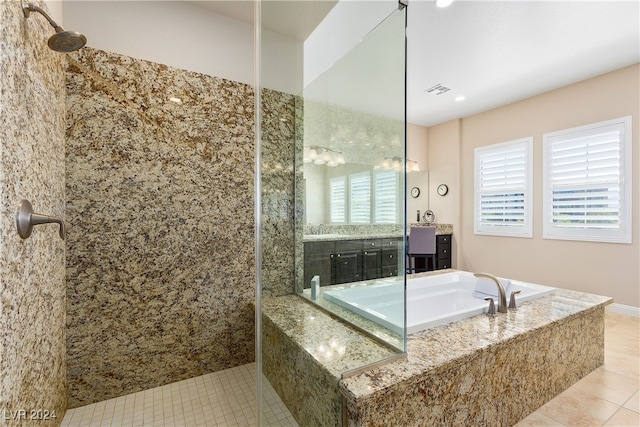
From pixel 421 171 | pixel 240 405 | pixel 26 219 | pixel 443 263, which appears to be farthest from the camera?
pixel 421 171

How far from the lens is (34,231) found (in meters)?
1.27

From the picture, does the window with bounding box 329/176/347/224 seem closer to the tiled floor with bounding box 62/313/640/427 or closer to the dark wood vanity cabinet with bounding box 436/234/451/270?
the tiled floor with bounding box 62/313/640/427

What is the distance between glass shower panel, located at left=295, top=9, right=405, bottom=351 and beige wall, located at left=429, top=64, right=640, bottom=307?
334cm

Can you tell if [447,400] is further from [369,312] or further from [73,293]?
[73,293]

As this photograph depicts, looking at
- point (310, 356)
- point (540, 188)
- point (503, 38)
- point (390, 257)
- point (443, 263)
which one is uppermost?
point (503, 38)

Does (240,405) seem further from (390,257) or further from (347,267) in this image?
(390,257)

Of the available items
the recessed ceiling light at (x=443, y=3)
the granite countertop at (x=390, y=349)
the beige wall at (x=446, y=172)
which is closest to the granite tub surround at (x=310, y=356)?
the granite countertop at (x=390, y=349)

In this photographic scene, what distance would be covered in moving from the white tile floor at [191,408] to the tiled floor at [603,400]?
1.32m

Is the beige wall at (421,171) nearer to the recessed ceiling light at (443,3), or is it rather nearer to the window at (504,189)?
the window at (504,189)

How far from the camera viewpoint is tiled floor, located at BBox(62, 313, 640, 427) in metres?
1.57

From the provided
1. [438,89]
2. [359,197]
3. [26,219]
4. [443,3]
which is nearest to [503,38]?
[443,3]

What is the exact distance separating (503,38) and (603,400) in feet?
9.59

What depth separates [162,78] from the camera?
6.45 ft

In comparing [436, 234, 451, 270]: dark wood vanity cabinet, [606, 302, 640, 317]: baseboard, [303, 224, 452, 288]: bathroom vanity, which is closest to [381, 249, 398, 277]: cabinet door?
[303, 224, 452, 288]: bathroom vanity
